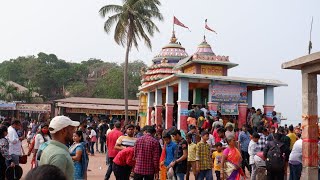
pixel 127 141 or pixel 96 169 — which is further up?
pixel 127 141

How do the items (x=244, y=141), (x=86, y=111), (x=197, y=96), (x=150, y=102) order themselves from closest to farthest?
1. (x=244, y=141)
2. (x=197, y=96)
3. (x=150, y=102)
4. (x=86, y=111)

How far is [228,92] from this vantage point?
20953 mm

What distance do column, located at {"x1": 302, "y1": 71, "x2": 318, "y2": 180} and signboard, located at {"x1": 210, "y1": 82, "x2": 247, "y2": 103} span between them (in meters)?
11.0

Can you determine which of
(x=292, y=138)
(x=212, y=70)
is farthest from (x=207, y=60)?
(x=292, y=138)

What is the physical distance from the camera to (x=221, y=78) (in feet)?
67.0

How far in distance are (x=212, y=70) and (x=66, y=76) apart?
41.7 metres

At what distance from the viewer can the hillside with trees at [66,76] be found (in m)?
57.2

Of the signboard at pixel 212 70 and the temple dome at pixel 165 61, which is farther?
the temple dome at pixel 165 61

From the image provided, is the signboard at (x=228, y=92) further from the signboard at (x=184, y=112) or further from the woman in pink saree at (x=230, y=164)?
the woman in pink saree at (x=230, y=164)

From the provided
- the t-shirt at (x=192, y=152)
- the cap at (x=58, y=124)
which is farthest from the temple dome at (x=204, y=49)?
the cap at (x=58, y=124)

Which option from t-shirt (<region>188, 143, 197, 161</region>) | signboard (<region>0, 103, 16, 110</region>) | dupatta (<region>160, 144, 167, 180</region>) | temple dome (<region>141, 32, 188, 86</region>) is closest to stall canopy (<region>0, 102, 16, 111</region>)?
signboard (<region>0, 103, 16, 110</region>)

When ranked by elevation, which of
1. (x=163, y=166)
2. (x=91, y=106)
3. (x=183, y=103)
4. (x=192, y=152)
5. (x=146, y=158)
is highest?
(x=183, y=103)

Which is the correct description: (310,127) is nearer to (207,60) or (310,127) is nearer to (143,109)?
(207,60)

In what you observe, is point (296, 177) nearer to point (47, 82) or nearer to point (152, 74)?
point (152, 74)
